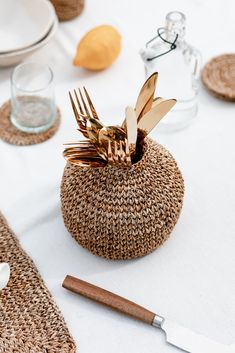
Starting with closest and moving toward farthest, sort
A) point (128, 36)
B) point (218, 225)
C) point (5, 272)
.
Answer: point (5, 272), point (218, 225), point (128, 36)

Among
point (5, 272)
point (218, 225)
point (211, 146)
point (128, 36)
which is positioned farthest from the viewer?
point (128, 36)

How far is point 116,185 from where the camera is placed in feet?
2.38

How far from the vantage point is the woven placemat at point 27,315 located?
27.5 inches

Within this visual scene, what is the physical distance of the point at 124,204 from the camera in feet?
2.39

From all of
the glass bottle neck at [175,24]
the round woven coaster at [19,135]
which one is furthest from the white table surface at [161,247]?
the glass bottle neck at [175,24]

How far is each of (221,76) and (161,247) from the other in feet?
1.10

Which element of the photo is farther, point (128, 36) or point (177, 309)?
point (128, 36)

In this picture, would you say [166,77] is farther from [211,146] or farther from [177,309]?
[177,309]

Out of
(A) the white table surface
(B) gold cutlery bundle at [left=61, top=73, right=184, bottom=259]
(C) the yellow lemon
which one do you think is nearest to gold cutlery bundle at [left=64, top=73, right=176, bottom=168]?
(B) gold cutlery bundle at [left=61, top=73, right=184, bottom=259]

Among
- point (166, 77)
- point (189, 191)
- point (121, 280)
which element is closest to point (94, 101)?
point (166, 77)

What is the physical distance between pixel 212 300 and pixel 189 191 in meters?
0.16

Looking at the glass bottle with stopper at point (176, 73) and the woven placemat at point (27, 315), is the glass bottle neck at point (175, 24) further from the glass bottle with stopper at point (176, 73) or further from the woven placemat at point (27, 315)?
the woven placemat at point (27, 315)

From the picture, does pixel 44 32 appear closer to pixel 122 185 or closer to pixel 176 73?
pixel 176 73

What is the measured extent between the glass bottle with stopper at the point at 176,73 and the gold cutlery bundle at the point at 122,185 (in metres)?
0.21
